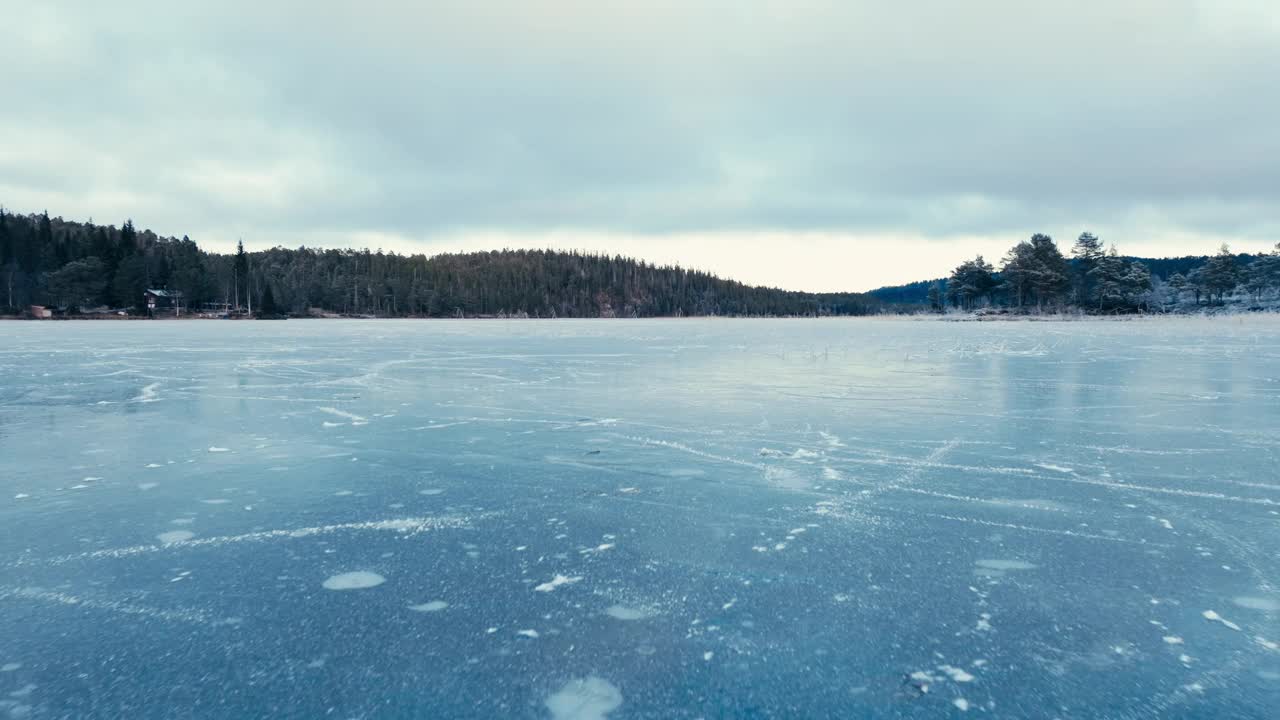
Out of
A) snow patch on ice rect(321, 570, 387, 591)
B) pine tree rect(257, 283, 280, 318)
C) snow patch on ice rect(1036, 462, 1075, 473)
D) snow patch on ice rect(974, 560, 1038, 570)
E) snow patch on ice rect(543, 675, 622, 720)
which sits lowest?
snow patch on ice rect(543, 675, 622, 720)

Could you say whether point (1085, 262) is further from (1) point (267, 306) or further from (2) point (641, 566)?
(1) point (267, 306)

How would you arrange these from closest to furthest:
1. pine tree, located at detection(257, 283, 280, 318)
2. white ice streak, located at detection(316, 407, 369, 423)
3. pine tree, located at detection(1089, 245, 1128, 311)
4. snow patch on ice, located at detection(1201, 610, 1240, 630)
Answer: snow patch on ice, located at detection(1201, 610, 1240, 630) < white ice streak, located at detection(316, 407, 369, 423) < pine tree, located at detection(1089, 245, 1128, 311) < pine tree, located at detection(257, 283, 280, 318)

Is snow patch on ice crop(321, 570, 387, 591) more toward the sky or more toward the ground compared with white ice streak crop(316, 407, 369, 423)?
more toward the ground

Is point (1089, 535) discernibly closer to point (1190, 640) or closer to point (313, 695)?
point (1190, 640)

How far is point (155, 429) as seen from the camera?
872cm

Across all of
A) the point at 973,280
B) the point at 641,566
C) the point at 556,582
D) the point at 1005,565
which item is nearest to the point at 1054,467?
the point at 1005,565

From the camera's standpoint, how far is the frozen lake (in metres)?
2.79

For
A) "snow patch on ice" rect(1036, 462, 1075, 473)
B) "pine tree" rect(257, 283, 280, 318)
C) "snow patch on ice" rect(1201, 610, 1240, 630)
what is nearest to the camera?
"snow patch on ice" rect(1201, 610, 1240, 630)

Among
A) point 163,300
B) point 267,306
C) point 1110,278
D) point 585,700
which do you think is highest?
point 1110,278

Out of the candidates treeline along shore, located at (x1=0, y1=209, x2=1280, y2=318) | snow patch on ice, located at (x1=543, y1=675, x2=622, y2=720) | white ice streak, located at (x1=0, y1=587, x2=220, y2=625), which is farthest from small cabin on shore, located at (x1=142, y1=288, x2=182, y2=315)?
snow patch on ice, located at (x1=543, y1=675, x2=622, y2=720)

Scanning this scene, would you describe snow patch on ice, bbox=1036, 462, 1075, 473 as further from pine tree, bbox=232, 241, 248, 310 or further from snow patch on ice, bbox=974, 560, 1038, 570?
pine tree, bbox=232, 241, 248, 310

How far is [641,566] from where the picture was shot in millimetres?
4121

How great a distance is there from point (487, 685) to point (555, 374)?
13.6m

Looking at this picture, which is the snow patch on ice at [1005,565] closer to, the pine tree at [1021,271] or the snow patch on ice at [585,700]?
the snow patch on ice at [585,700]
